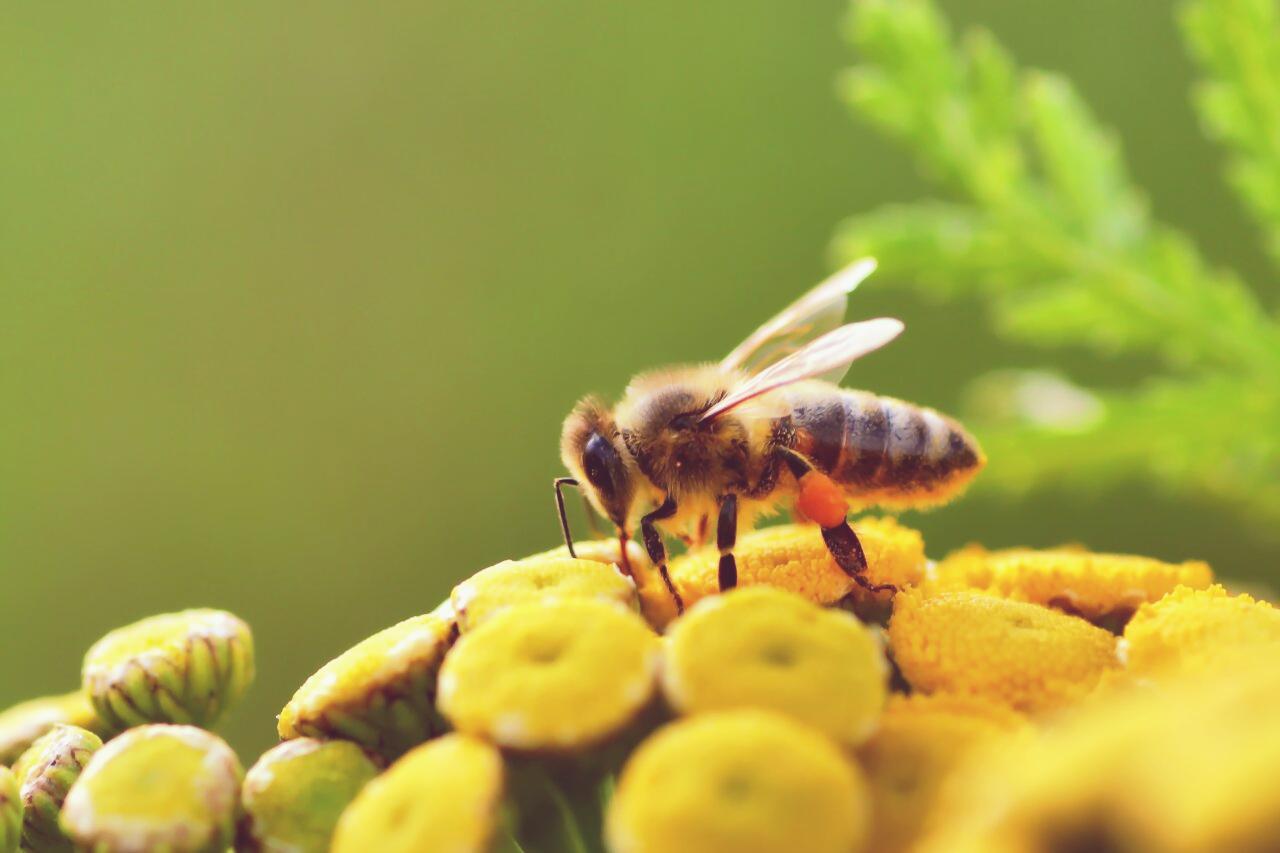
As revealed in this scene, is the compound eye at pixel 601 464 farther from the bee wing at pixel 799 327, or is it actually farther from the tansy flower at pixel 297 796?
the tansy flower at pixel 297 796

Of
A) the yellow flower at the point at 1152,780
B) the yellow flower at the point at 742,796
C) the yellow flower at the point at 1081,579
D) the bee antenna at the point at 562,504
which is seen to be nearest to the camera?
the yellow flower at the point at 1152,780

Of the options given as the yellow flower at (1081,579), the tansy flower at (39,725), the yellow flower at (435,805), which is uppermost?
the yellow flower at (435,805)

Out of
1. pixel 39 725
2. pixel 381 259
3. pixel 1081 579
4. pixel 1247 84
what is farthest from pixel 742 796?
pixel 381 259

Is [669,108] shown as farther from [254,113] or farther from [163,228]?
[163,228]

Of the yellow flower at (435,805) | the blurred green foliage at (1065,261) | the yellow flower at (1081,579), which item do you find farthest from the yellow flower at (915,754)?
the blurred green foliage at (1065,261)

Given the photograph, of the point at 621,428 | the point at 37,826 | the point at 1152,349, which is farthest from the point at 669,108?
the point at 37,826

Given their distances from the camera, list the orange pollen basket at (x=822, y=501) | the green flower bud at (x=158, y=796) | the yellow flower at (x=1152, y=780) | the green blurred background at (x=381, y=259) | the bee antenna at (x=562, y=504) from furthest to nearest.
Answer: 1. the green blurred background at (x=381, y=259)
2. the bee antenna at (x=562, y=504)
3. the orange pollen basket at (x=822, y=501)
4. the green flower bud at (x=158, y=796)
5. the yellow flower at (x=1152, y=780)

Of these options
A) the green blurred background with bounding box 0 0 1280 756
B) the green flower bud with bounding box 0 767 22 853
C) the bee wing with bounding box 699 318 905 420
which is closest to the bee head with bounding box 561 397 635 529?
the bee wing with bounding box 699 318 905 420
